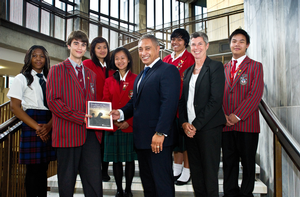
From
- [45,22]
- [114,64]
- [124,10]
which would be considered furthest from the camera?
[124,10]

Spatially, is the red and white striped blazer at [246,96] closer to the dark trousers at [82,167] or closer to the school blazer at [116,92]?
the school blazer at [116,92]

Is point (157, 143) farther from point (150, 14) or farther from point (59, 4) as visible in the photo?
point (150, 14)

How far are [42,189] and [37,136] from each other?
0.53 metres

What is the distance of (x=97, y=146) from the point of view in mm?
2172

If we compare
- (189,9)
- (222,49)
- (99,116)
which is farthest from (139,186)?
(189,9)

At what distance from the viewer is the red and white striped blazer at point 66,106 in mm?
1973

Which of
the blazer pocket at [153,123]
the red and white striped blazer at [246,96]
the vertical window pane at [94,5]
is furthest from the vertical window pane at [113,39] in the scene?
the blazer pocket at [153,123]

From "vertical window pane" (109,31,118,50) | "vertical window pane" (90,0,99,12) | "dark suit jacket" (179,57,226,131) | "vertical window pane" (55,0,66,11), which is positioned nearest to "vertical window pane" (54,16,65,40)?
"vertical window pane" (109,31,118,50)

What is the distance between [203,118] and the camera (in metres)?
2.01

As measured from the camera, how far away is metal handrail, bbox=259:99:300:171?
1.62m

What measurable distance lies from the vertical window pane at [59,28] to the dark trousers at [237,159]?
752cm

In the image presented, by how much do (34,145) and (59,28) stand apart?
7033 mm

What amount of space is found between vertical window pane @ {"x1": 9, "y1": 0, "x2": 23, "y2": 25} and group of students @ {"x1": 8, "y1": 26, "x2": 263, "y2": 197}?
565 cm

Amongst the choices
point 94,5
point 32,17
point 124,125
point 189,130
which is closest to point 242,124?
point 189,130
